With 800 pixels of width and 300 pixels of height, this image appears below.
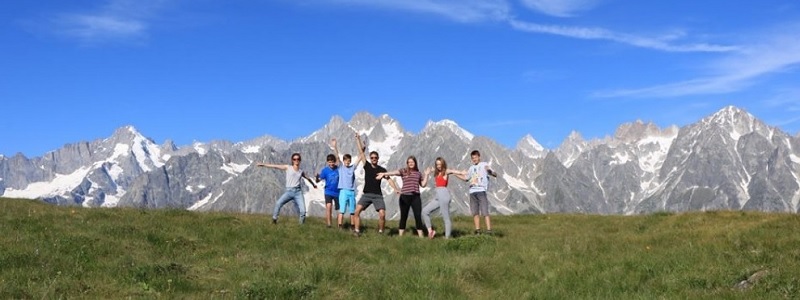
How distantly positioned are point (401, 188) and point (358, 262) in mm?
7619

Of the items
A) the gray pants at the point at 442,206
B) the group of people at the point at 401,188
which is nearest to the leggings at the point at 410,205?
the group of people at the point at 401,188

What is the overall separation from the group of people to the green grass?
1.59m

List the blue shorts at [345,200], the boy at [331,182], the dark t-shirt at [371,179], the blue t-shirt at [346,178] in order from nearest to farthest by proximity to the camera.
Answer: the dark t-shirt at [371,179]
the blue shorts at [345,200]
the blue t-shirt at [346,178]
the boy at [331,182]

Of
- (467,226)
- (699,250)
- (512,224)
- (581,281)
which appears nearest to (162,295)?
(581,281)

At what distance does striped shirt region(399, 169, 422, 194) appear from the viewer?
940 inches

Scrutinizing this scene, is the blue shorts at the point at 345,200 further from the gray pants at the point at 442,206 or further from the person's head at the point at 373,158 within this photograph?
the gray pants at the point at 442,206

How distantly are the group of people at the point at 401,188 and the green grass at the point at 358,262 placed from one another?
1593 mm

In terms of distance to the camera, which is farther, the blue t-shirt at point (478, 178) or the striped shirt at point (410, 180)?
the blue t-shirt at point (478, 178)

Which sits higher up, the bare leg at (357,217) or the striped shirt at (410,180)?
the striped shirt at (410,180)

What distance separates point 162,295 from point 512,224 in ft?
73.6

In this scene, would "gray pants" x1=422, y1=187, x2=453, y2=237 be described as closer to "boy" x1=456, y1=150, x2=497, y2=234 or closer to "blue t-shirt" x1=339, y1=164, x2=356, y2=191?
"boy" x1=456, y1=150, x2=497, y2=234

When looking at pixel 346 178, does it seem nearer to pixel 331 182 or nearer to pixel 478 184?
pixel 331 182

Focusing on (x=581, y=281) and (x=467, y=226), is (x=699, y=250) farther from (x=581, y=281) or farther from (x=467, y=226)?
(x=467, y=226)

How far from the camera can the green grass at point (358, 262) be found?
1279 centimetres
